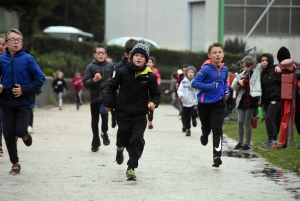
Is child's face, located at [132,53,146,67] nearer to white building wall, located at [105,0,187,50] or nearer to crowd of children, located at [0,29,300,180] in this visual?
crowd of children, located at [0,29,300,180]

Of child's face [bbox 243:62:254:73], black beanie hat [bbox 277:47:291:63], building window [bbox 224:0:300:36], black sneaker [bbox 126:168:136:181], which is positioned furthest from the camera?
building window [bbox 224:0:300:36]

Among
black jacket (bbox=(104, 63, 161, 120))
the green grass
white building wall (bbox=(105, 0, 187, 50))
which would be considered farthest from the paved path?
white building wall (bbox=(105, 0, 187, 50))

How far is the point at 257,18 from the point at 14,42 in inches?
1262

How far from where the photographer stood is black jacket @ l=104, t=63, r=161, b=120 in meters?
9.63

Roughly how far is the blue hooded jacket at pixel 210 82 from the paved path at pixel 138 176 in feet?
3.33

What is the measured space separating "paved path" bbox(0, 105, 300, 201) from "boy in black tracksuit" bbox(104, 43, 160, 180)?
1.77 ft

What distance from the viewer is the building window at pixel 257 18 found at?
40.1 m

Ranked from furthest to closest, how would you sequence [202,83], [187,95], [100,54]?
1. [187,95]
2. [100,54]
3. [202,83]

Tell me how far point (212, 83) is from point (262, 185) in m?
2.42

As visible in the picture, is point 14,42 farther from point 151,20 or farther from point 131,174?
point 151,20

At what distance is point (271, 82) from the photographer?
45.7 ft

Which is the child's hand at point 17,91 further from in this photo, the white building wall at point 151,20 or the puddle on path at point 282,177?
the white building wall at point 151,20

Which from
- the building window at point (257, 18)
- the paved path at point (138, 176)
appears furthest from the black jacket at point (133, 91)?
the building window at point (257, 18)

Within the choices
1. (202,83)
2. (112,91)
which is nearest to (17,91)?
(112,91)
